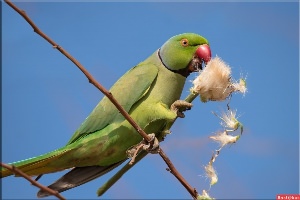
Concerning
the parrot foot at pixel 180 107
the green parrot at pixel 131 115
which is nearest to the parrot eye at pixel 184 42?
the green parrot at pixel 131 115

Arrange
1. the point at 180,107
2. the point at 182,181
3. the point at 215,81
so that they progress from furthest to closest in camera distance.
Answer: the point at 180,107
the point at 215,81
the point at 182,181

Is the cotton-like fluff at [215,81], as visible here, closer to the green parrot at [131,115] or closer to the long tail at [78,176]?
the green parrot at [131,115]

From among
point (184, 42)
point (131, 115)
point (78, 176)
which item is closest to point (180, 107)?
point (131, 115)

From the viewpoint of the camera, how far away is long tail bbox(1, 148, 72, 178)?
46.6 inches

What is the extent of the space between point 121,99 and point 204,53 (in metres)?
0.31

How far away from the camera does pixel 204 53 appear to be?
134 cm

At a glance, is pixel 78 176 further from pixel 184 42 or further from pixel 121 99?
pixel 184 42

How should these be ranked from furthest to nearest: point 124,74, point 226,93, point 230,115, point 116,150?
point 124,74, point 116,150, point 226,93, point 230,115

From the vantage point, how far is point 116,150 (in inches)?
52.8

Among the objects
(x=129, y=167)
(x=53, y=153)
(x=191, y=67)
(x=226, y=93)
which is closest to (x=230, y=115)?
(x=226, y=93)

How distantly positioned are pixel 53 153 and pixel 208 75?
1.82 feet

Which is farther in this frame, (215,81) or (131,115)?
(131,115)

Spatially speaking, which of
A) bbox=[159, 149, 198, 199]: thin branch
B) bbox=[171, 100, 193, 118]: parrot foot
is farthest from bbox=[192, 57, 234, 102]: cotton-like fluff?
bbox=[159, 149, 198, 199]: thin branch

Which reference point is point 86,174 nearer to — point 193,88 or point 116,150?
point 116,150
